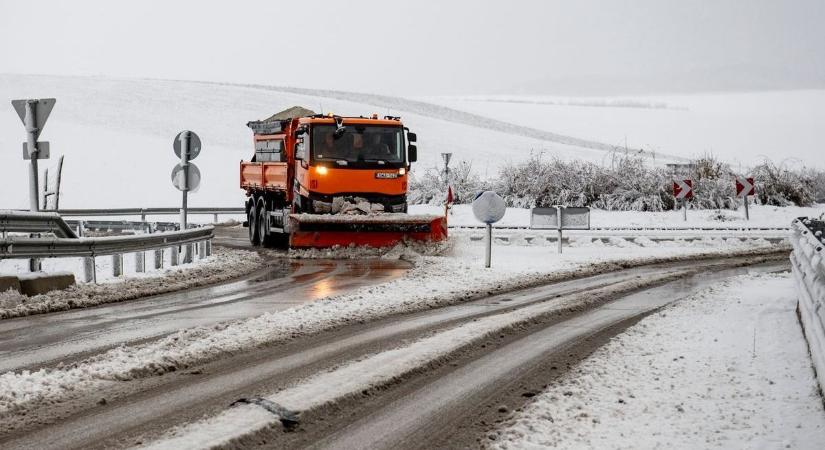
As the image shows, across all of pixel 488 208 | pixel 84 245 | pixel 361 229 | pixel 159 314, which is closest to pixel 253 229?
pixel 361 229

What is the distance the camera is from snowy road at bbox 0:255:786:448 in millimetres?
5195

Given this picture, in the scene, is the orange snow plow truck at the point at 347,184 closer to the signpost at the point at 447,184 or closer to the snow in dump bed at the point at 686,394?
the signpost at the point at 447,184

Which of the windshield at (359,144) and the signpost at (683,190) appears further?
the signpost at (683,190)

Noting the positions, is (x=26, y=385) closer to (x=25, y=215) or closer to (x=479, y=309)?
(x=479, y=309)

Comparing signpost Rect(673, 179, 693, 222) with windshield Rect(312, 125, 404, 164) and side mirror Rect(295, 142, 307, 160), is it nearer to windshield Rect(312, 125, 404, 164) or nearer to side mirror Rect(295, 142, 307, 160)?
windshield Rect(312, 125, 404, 164)

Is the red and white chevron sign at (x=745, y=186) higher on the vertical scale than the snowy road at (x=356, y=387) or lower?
higher

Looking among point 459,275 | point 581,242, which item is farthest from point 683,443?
point 581,242

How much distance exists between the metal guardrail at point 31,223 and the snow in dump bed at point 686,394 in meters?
7.59

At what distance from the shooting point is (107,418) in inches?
215

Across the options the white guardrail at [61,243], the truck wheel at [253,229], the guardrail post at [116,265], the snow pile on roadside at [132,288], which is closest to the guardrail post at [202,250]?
the snow pile on roadside at [132,288]

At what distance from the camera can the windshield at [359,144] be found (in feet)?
63.1

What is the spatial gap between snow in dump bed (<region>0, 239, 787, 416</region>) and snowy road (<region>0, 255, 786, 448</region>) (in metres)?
0.23

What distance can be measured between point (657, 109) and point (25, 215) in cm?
8560

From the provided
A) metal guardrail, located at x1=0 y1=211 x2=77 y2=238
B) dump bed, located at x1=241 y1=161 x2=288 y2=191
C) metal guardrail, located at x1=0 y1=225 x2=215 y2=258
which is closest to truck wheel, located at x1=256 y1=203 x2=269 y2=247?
dump bed, located at x1=241 y1=161 x2=288 y2=191
